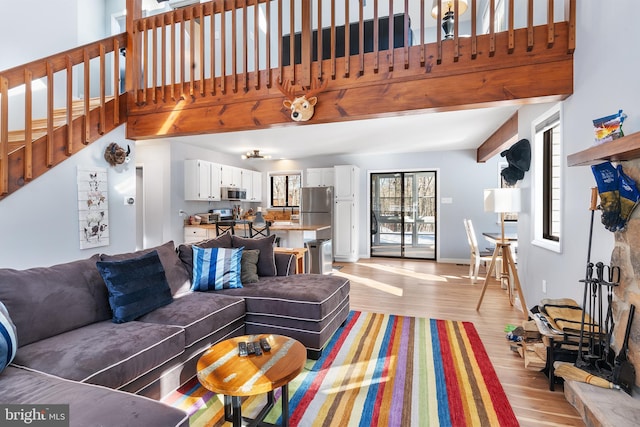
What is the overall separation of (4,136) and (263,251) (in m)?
2.25

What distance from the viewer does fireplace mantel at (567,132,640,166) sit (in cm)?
138

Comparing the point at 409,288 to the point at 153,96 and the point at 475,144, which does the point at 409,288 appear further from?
the point at 153,96

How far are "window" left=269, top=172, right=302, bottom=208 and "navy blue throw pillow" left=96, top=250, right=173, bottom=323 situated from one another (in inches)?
220

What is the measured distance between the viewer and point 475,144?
619cm

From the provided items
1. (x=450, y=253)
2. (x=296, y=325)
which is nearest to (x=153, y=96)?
(x=296, y=325)

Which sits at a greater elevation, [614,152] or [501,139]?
[501,139]

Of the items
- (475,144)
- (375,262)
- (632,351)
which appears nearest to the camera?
(632,351)

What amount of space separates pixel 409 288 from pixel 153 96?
420 centimetres

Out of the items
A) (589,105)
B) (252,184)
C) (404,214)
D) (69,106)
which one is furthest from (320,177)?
(589,105)

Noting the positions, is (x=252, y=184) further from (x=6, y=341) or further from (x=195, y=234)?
(x=6, y=341)

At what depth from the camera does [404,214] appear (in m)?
7.30

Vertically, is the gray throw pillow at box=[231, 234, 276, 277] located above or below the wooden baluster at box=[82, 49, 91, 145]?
below

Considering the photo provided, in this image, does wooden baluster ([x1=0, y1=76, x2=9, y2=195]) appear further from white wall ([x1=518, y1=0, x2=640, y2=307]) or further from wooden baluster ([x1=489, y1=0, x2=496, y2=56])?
white wall ([x1=518, y1=0, x2=640, y2=307])

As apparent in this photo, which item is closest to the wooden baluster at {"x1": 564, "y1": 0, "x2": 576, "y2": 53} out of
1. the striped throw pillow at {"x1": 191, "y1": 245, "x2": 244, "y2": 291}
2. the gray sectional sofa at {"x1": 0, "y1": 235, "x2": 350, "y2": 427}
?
the gray sectional sofa at {"x1": 0, "y1": 235, "x2": 350, "y2": 427}
